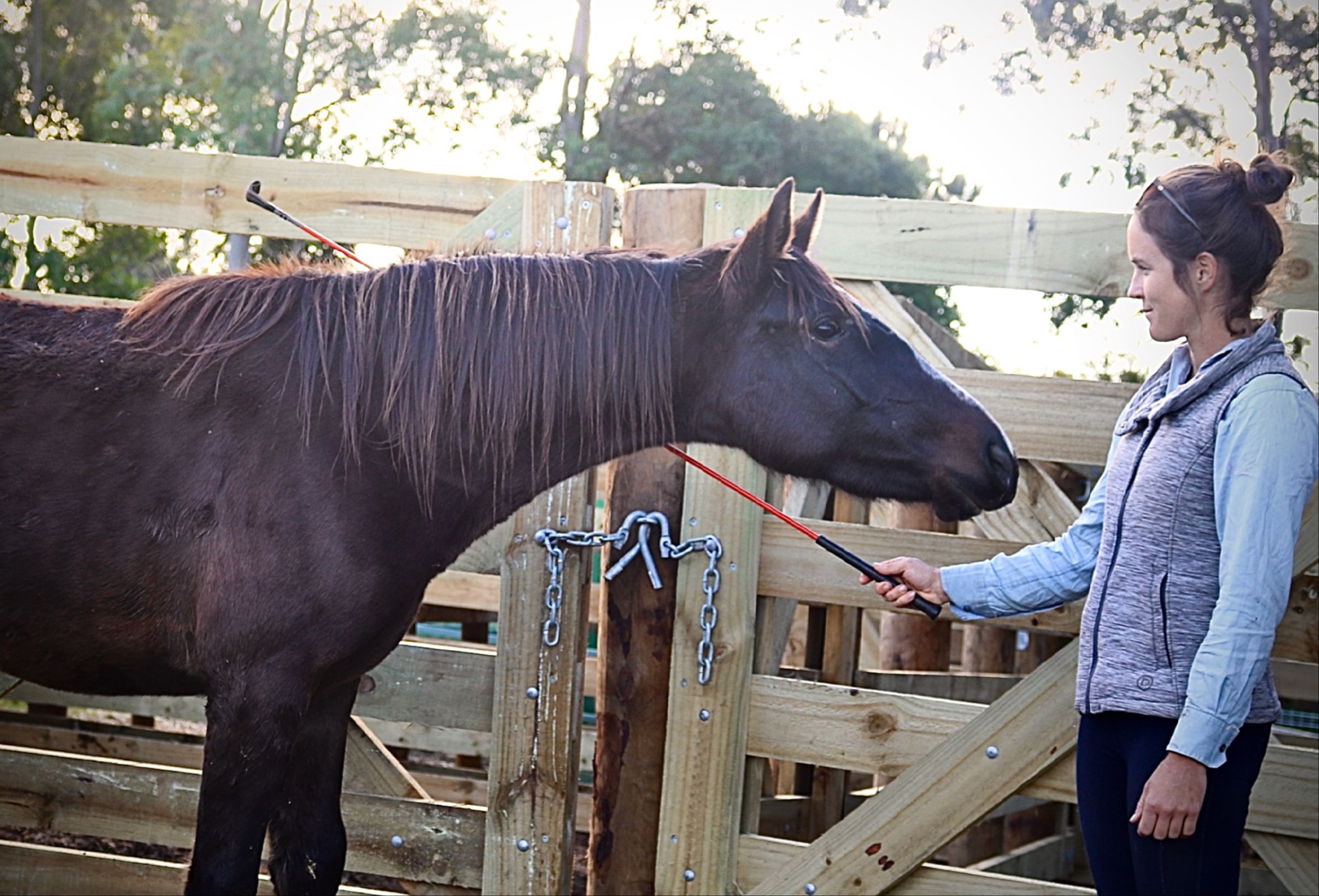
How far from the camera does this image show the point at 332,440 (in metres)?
2.43

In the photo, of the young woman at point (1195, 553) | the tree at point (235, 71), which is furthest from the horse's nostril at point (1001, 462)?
the tree at point (235, 71)

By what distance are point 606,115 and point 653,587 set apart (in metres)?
9.61

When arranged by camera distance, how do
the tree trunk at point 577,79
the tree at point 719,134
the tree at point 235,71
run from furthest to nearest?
the tree at point 719,134, the tree trunk at point 577,79, the tree at point 235,71

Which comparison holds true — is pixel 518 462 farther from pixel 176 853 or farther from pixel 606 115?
pixel 606 115

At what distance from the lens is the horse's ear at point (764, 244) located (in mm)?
2467

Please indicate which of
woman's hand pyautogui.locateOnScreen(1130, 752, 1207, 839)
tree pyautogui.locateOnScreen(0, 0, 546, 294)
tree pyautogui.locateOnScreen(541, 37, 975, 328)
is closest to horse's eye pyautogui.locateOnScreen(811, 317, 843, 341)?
woman's hand pyautogui.locateOnScreen(1130, 752, 1207, 839)

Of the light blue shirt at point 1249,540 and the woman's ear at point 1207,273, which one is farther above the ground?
the woman's ear at point 1207,273

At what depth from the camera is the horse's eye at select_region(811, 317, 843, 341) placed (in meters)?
2.57

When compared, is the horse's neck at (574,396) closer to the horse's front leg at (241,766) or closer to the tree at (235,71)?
the horse's front leg at (241,766)

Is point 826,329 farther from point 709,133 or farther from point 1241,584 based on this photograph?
point 709,133

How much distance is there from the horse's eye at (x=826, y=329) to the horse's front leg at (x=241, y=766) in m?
1.37

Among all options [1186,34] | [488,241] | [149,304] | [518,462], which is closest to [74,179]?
[149,304]

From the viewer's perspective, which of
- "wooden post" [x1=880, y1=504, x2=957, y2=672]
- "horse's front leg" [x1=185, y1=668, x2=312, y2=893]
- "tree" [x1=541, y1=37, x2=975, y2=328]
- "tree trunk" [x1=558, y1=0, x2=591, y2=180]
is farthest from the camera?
"tree" [x1=541, y1=37, x2=975, y2=328]

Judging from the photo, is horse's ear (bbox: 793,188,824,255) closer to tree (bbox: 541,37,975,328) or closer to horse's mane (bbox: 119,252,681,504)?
horse's mane (bbox: 119,252,681,504)
